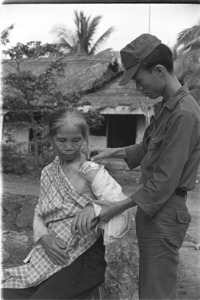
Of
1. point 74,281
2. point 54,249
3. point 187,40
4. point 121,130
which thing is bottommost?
point 121,130

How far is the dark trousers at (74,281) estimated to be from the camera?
5.95ft

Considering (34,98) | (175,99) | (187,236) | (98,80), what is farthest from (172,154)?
(98,80)

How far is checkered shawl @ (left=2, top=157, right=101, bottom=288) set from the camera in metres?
1.89

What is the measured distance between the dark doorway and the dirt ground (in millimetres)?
4169

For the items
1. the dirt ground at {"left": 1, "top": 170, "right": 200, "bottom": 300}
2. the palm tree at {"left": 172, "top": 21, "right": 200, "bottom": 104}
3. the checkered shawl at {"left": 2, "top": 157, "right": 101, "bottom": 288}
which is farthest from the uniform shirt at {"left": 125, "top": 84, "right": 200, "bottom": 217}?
the palm tree at {"left": 172, "top": 21, "right": 200, "bottom": 104}

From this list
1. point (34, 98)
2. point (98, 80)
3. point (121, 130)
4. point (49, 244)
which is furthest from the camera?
point (121, 130)

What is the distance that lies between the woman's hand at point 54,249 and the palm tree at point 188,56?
14929 millimetres

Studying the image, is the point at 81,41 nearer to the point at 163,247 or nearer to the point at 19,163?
the point at 19,163

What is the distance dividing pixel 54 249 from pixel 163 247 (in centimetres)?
49

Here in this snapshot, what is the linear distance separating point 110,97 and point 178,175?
46.4 feet

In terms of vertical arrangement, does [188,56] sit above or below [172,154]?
above

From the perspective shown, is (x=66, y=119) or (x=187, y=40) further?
(x=187, y=40)

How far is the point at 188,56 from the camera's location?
58.1ft

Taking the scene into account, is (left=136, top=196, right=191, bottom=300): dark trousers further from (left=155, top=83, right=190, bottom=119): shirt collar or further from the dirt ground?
the dirt ground
